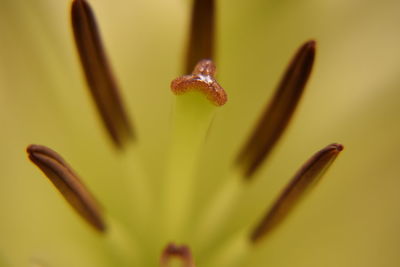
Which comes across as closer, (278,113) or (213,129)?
Result: (278,113)

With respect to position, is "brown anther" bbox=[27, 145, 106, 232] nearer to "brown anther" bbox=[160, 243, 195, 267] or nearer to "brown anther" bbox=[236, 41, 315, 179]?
"brown anther" bbox=[160, 243, 195, 267]

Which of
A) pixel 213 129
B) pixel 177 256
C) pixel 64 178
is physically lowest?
pixel 177 256

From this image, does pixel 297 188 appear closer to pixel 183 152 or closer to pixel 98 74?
pixel 183 152

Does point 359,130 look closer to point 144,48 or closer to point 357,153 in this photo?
point 357,153

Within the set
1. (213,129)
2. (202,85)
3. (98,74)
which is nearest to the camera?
(202,85)

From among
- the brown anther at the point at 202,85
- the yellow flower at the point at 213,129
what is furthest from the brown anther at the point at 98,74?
the brown anther at the point at 202,85

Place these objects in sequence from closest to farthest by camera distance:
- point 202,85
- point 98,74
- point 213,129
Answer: point 202,85, point 98,74, point 213,129

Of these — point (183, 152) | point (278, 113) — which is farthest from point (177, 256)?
point (278, 113)

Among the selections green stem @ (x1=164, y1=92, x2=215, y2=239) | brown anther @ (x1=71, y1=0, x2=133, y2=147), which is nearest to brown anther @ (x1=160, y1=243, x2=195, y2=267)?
green stem @ (x1=164, y1=92, x2=215, y2=239)
